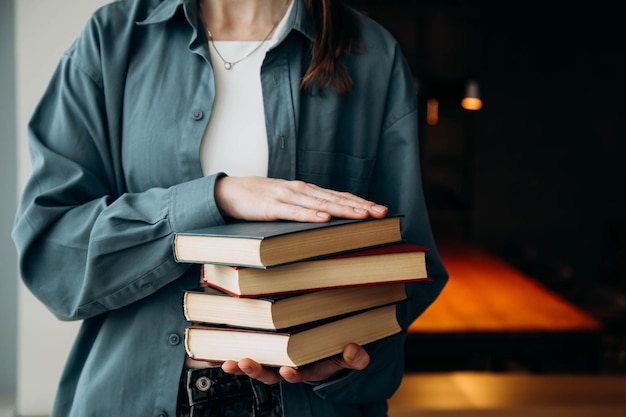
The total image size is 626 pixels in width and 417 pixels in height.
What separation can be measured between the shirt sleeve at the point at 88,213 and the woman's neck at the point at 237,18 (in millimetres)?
195

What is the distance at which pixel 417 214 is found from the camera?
118cm

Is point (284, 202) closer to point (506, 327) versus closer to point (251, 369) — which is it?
point (251, 369)

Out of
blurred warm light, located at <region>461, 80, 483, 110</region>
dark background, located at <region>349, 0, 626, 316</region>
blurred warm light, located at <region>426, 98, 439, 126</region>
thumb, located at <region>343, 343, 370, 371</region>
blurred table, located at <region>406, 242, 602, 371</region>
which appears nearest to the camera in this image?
thumb, located at <region>343, 343, 370, 371</region>

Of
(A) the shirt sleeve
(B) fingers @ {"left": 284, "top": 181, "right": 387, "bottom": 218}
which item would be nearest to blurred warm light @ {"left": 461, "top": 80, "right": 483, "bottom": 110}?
(A) the shirt sleeve

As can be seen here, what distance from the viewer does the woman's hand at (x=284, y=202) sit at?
0.93 metres

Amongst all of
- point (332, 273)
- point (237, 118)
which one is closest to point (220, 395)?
point (332, 273)

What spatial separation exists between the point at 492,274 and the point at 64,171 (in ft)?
12.8

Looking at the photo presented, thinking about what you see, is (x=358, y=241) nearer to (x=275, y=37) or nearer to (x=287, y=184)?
(x=287, y=184)

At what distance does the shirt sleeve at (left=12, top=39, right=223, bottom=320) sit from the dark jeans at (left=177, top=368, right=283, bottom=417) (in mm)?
140

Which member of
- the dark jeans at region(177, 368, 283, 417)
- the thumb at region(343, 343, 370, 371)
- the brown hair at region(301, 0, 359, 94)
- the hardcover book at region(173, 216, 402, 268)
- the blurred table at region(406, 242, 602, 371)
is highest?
the brown hair at region(301, 0, 359, 94)

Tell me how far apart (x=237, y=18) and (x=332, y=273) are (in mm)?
477

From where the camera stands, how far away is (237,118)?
1.14m

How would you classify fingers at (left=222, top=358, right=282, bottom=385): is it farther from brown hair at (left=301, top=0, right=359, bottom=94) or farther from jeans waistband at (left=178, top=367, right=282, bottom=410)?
brown hair at (left=301, top=0, right=359, bottom=94)

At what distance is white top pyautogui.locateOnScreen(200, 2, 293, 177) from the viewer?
1.12 m
